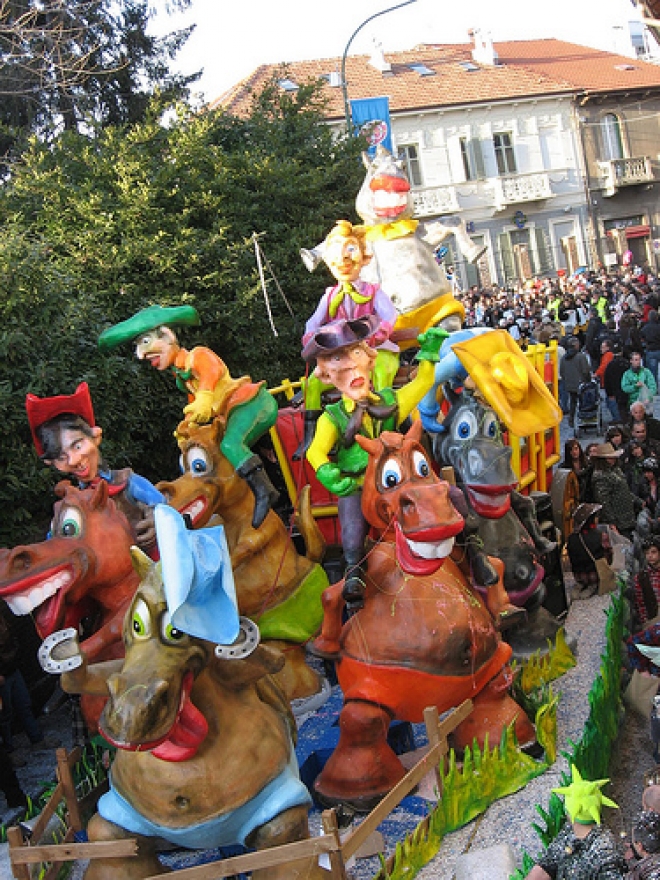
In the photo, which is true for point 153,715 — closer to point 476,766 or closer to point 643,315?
point 476,766

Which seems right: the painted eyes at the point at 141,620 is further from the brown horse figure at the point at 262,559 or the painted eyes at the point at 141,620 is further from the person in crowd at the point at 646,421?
the person in crowd at the point at 646,421

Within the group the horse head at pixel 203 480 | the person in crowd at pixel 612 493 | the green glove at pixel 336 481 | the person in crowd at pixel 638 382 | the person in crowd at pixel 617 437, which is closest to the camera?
the green glove at pixel 336 481

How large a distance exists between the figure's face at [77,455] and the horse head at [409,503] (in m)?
1.43

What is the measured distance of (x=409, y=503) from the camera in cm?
407

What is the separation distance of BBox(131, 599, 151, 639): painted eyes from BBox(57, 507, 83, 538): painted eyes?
51.6 inches

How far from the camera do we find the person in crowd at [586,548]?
718 centimetres

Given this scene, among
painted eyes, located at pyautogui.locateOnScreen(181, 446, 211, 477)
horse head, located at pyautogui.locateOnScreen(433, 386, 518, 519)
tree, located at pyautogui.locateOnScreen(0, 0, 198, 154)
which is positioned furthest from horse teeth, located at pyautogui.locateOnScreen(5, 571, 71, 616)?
tree, located at pyautogui.locateOnScreen(0, 0, 198, 154)

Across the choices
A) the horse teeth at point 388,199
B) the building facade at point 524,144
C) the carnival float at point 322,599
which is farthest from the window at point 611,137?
the carnival float at point 322,599

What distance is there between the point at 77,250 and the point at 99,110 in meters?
4.37

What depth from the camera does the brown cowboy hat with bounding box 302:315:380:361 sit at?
16.8ft

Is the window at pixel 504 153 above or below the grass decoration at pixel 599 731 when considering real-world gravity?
above

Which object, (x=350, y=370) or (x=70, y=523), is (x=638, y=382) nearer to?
(x=350, y=370)

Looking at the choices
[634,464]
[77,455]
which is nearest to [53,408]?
[77,455]

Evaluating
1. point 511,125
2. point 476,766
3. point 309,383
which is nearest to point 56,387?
point 309,383
